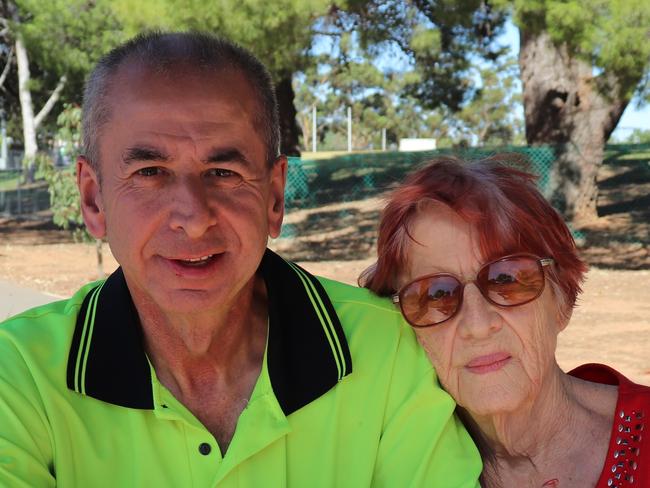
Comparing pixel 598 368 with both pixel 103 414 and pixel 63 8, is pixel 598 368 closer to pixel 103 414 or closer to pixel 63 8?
pixel 103 414

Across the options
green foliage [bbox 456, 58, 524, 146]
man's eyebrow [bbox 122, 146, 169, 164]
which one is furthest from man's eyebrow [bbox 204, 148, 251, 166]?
green foliage [bbox 456, 58, 524, 146]

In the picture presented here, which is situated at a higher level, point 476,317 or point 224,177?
point 224,177

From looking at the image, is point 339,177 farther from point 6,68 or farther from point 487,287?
point 6,68

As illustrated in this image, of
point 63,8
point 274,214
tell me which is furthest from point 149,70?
point 63,8

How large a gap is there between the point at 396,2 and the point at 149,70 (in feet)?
45.1

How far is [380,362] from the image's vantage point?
229 centimetres

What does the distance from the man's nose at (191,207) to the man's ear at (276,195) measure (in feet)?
0.91

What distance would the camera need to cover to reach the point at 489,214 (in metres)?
2.28

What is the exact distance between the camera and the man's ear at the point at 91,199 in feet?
7.55

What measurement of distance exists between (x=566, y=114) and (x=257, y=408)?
14292 mm

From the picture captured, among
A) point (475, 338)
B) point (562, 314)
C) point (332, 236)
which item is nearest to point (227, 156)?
point (475, 338)

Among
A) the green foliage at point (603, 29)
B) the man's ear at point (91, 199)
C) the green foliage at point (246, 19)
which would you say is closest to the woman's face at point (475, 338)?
the man's ear at point (91, 199)

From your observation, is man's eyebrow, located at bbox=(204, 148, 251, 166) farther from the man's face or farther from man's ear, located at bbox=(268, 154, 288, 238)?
man's ear, located at bbox=(268, 154, 288, 238)

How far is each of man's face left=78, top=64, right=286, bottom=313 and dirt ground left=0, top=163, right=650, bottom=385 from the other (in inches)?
158
